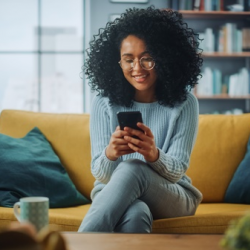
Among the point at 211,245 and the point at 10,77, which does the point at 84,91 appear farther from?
the point at 211,245

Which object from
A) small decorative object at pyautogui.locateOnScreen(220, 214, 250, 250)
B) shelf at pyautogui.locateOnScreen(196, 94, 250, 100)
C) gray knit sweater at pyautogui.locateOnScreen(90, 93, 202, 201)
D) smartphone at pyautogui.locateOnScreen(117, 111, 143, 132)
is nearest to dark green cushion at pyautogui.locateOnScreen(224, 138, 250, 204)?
gray knit sweater at pyautogui.locateOnScreen(90, 93, 202, 201)

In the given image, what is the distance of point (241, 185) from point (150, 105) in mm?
549

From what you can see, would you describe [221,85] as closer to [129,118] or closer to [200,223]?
[200,223]

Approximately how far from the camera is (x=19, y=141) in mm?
2307

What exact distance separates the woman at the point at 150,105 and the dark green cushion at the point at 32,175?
0.99 feet

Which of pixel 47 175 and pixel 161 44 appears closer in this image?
pixel 161 44

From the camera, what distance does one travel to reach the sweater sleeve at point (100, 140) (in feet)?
5.89

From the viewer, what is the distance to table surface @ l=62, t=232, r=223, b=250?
111 centimetres

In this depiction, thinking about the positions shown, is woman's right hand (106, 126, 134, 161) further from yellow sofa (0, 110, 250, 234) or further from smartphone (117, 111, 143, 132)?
yellow sofa (0, 110, 250, 234)

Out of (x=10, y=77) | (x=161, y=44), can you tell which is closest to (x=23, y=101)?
(x=10, y=77)

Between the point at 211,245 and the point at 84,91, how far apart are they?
471 centimetres

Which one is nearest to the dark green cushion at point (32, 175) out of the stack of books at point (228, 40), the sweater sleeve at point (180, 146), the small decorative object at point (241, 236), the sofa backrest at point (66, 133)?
the sofa backrest at point (66, 133)

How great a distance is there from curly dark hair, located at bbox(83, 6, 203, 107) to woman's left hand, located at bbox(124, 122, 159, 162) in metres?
0.32

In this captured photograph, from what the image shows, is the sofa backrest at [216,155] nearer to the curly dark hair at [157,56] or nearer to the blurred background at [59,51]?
the curly dark hair at [157,56]
